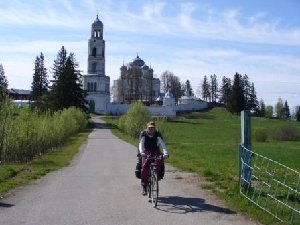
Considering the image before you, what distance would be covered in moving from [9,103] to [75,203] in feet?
42.1

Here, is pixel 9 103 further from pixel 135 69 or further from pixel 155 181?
pixel 135 69

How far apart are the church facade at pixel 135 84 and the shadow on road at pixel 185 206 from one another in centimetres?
12435

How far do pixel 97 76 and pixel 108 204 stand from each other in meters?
115

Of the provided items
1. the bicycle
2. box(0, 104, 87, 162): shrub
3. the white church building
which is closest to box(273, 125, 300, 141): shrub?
box(0, 104, 87, 162): shrub

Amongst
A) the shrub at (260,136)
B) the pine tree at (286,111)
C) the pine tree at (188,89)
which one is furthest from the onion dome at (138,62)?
the shrub at (260,136)

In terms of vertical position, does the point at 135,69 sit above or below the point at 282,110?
above

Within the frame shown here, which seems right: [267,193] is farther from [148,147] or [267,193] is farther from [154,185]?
[148,147]

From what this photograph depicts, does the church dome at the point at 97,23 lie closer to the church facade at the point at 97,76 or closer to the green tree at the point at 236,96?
the church facade at the point at 97,76

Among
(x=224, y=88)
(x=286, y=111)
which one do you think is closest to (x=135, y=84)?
(x=224, y=88)

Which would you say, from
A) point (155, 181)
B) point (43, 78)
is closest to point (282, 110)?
point (43, 78)

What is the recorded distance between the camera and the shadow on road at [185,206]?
1025 centimetres

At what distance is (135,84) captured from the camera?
5423 inches

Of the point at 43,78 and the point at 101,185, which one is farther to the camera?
the point at 43,78

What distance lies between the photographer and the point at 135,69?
138500mm
